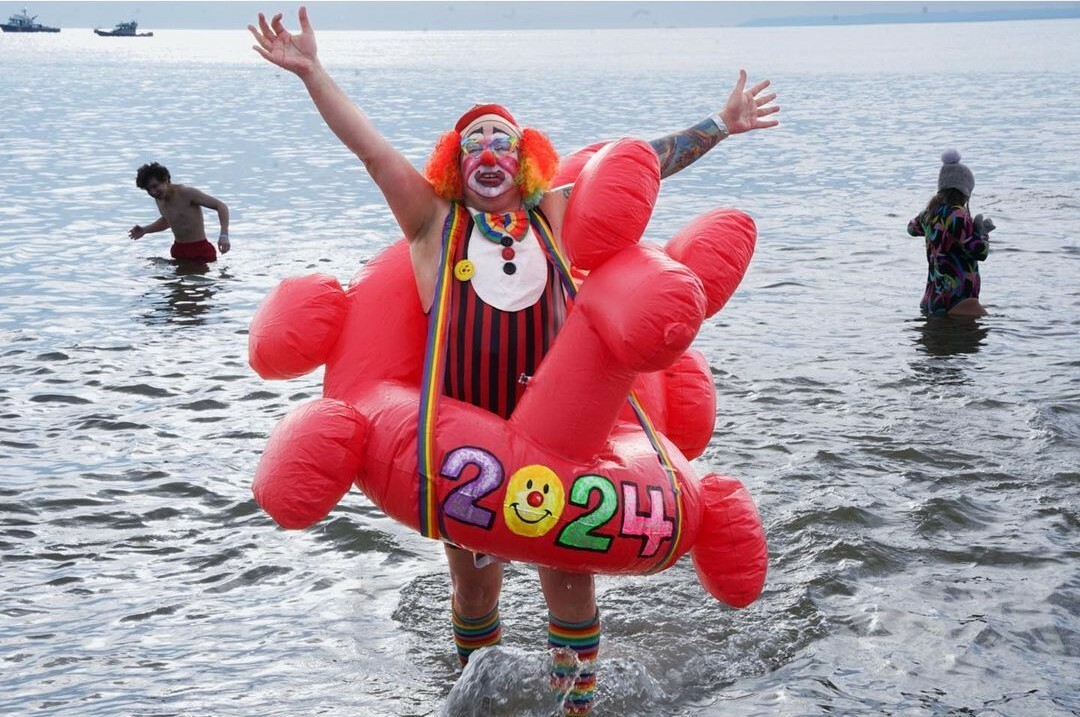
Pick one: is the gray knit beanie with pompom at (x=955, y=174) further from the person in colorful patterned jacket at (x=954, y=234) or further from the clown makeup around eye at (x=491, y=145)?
the clown makeup around eye at (x=491, y=145)

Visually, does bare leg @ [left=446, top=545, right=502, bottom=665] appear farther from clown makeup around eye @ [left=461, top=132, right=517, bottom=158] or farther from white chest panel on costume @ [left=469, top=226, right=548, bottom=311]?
clown makeup around eye @ [left=461, top=132, right=517, bottom=158]

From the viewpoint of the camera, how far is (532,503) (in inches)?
155

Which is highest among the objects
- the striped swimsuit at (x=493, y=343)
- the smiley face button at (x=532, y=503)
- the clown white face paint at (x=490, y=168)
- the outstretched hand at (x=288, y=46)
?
the outstretched hand at (x=288, y=46)

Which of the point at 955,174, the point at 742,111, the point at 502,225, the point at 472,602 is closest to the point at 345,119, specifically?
the point at 502,225

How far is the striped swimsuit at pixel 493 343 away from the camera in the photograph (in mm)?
4262

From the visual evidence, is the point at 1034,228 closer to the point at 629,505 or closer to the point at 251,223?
the point at 251,223

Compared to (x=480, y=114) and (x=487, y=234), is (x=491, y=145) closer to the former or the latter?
(x=480, y=114)

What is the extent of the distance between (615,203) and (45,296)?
9367 millimetres

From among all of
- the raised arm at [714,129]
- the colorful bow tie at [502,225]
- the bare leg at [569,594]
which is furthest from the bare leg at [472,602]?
the raised arm at [714,129]

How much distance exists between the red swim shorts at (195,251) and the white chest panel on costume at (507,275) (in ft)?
29.9

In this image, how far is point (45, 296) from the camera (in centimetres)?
1202

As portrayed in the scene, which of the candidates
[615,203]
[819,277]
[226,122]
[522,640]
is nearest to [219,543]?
[522,640]

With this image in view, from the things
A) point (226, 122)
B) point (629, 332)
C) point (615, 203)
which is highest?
point (615, 203)

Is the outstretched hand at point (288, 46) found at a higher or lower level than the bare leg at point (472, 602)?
higher
